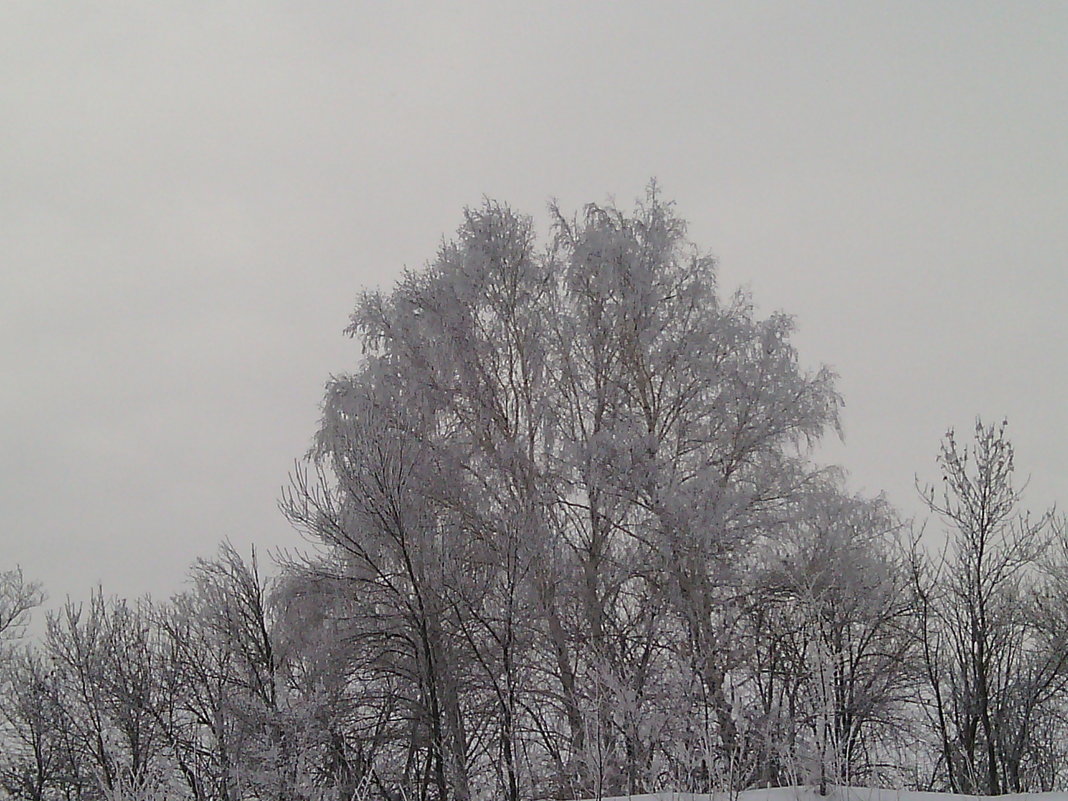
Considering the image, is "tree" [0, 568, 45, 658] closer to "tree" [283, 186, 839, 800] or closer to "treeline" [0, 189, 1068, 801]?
"treeline" [0, 189, 1068, 801]

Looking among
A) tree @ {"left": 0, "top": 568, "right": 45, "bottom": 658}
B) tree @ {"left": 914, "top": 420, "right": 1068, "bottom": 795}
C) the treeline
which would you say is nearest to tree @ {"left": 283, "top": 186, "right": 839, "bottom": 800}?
the treeline

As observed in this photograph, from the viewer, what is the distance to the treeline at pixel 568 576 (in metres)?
14.1

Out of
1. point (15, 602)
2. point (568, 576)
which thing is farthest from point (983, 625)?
point (15, 602)

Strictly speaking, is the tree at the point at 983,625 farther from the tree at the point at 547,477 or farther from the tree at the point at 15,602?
the tree at the point at 15,602

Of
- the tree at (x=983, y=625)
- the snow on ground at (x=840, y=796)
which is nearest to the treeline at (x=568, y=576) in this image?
the tree at (x=983, y=625)

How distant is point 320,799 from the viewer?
10375mm

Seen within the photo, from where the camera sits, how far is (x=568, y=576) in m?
Answer: 17.5

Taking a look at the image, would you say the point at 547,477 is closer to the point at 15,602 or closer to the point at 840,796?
the point at 840,796

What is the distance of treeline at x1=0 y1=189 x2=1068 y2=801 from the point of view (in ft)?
46.1

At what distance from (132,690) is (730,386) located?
478 inches

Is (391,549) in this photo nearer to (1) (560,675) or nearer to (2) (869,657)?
(1) (560,675)

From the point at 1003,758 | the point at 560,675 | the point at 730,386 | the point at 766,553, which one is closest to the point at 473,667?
the point at 560,675

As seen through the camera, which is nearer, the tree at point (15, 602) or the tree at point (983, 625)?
the tree at point (983, 625)

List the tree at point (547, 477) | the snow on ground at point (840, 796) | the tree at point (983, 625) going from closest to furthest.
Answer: the snow on ground at point (840, 796) → the tree at point (983, 625) → the tree at point (547, 477)
